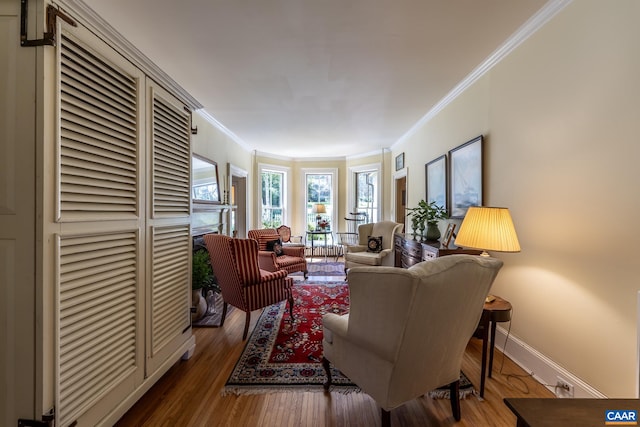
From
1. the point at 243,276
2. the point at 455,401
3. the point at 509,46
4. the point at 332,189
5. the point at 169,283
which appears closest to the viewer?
the point at 455,401

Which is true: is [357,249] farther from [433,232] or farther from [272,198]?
[272,198]

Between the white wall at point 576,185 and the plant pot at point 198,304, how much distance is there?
2968 mm

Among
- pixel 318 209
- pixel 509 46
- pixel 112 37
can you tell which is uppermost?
pixel 509 46

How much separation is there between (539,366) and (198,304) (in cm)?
304

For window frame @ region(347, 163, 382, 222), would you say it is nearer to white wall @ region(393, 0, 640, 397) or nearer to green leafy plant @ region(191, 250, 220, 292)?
white wall @ region(393, 0, 640, 397)


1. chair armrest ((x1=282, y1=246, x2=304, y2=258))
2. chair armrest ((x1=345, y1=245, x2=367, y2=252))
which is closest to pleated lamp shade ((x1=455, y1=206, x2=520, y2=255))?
chair armrest ((x1=345, y1=245, x2=367, y2=252))

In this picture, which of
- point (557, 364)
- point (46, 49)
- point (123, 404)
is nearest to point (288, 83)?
point (46, 49)

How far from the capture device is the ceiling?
1.73 m

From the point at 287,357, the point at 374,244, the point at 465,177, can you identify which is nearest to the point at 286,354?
the point at 287,357

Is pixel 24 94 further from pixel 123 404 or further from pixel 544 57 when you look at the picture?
pixel 544 57

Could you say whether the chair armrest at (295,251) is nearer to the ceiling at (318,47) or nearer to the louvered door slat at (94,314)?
the ceiling at (318,47)

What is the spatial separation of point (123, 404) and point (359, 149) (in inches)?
214

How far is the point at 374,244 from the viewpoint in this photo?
4.40 m

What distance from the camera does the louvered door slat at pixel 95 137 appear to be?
112cm
